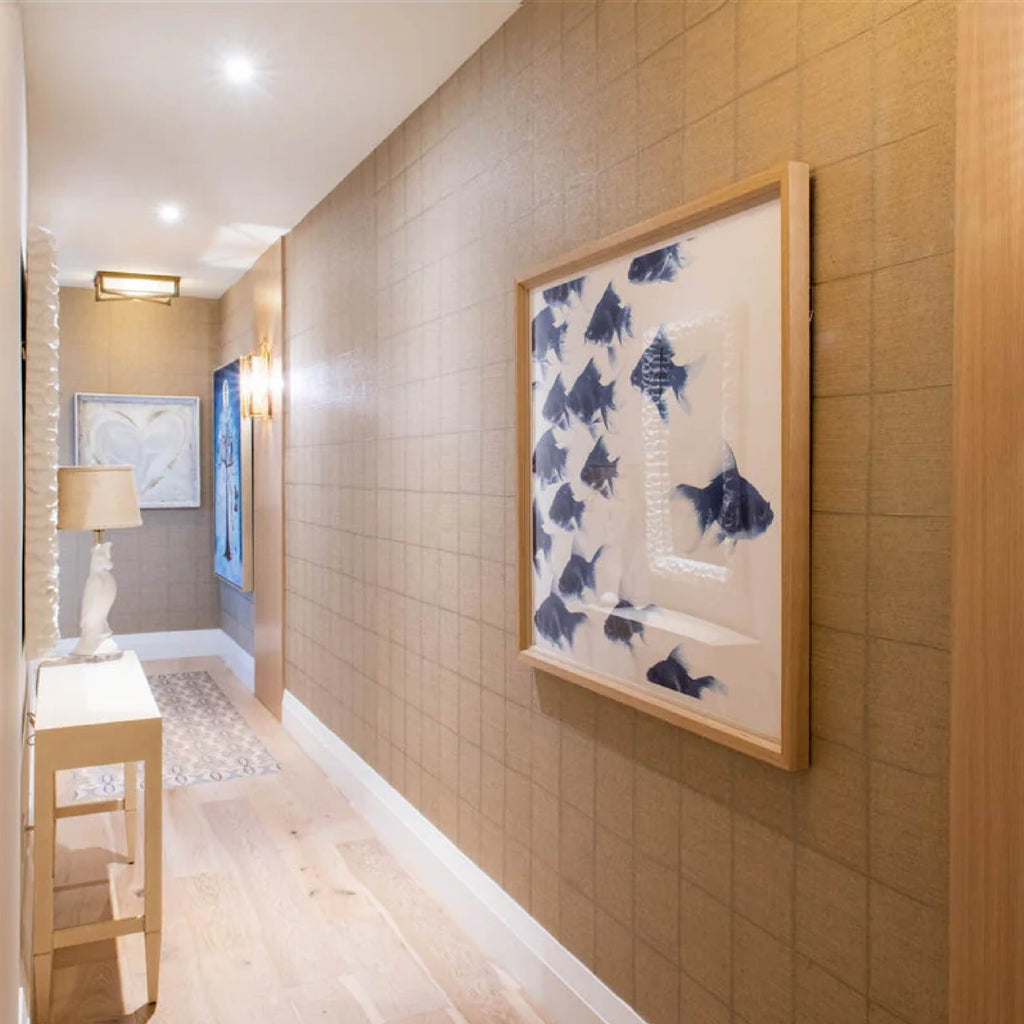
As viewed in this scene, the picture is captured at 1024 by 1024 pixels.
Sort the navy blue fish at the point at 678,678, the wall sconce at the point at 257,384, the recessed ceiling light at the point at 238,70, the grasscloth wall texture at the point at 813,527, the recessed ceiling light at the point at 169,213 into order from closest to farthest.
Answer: the grasscloth wall texture at the point at 813,527 → the navy blue fish at the point at 678,678 → the recessed ceiling light at the point at 238,70 → the recessed ceiling light at the point at 169,213 → the wall sconce at the point at 257,384

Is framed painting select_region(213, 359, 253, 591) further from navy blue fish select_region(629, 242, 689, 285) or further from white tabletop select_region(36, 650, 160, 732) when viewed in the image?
navy blue fish select_region(629, 242, 689, 285)

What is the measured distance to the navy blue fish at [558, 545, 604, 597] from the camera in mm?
2166

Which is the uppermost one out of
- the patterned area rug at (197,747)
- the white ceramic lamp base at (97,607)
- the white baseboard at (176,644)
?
the white ceramic lamp base at (97,607)

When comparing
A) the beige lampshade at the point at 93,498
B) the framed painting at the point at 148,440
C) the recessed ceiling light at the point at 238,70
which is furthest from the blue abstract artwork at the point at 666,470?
the framed painting at the point at 148,440

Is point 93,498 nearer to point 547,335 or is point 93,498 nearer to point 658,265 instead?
point 547,335

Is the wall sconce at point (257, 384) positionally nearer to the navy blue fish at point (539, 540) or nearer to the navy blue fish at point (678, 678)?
the navy blue fish at point (539, 540)

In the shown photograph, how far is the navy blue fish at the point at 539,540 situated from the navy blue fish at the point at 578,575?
10 centimetres

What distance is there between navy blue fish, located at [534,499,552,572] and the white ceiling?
1.34 metres

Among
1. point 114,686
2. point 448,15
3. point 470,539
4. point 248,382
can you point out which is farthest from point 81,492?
point 248,382

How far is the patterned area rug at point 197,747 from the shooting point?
4156 mm

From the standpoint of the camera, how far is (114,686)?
9.35 ft

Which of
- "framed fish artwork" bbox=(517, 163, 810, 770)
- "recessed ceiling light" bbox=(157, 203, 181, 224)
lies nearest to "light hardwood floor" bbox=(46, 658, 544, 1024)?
"framed fish artwork" bbox=(517, 163, 810, 770)

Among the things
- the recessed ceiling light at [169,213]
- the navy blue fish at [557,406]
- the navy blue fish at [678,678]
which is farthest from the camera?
the recessed ceiling light at [169,213]

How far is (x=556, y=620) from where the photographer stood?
7.64 ft
